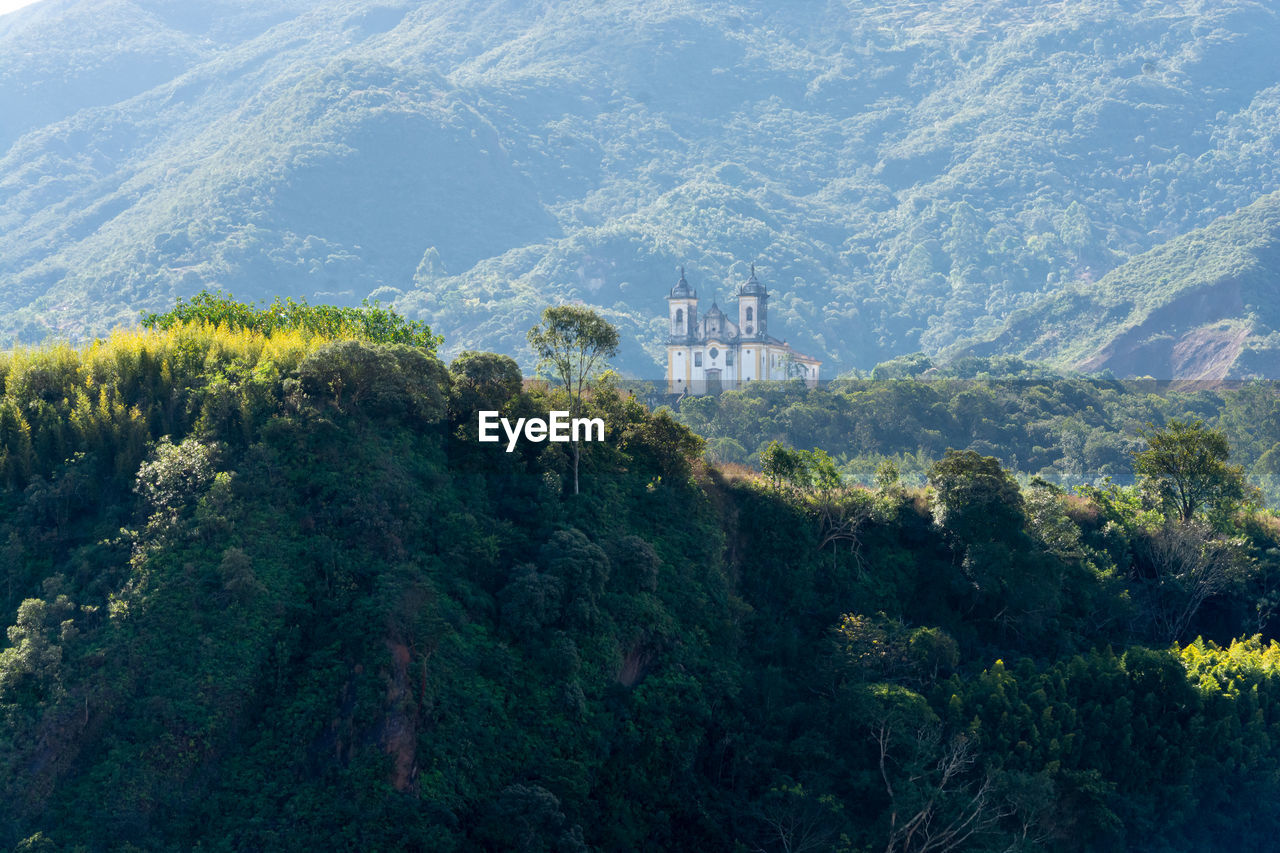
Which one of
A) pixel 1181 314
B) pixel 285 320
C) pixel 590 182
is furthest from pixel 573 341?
pixel 590 182

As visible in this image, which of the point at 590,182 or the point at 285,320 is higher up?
the point at 590,182

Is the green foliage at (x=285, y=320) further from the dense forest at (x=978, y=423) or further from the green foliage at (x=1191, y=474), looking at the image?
the dense forest at (x=978, y=423)

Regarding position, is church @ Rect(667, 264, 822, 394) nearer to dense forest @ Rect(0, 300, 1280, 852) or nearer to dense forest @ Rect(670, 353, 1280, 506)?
dense forest @ Rect(670, 353, 1280, 506)

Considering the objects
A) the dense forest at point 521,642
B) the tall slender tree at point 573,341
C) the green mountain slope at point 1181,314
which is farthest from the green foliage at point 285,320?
the green mountain slope at point 1181,314

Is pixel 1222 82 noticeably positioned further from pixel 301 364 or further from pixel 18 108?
pixel 301 364

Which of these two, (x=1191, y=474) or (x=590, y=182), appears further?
(x=590, y=182)

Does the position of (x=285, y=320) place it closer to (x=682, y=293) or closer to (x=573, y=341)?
(x=573, y=341)

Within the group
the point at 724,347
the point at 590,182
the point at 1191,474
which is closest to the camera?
the point at 1191,474
